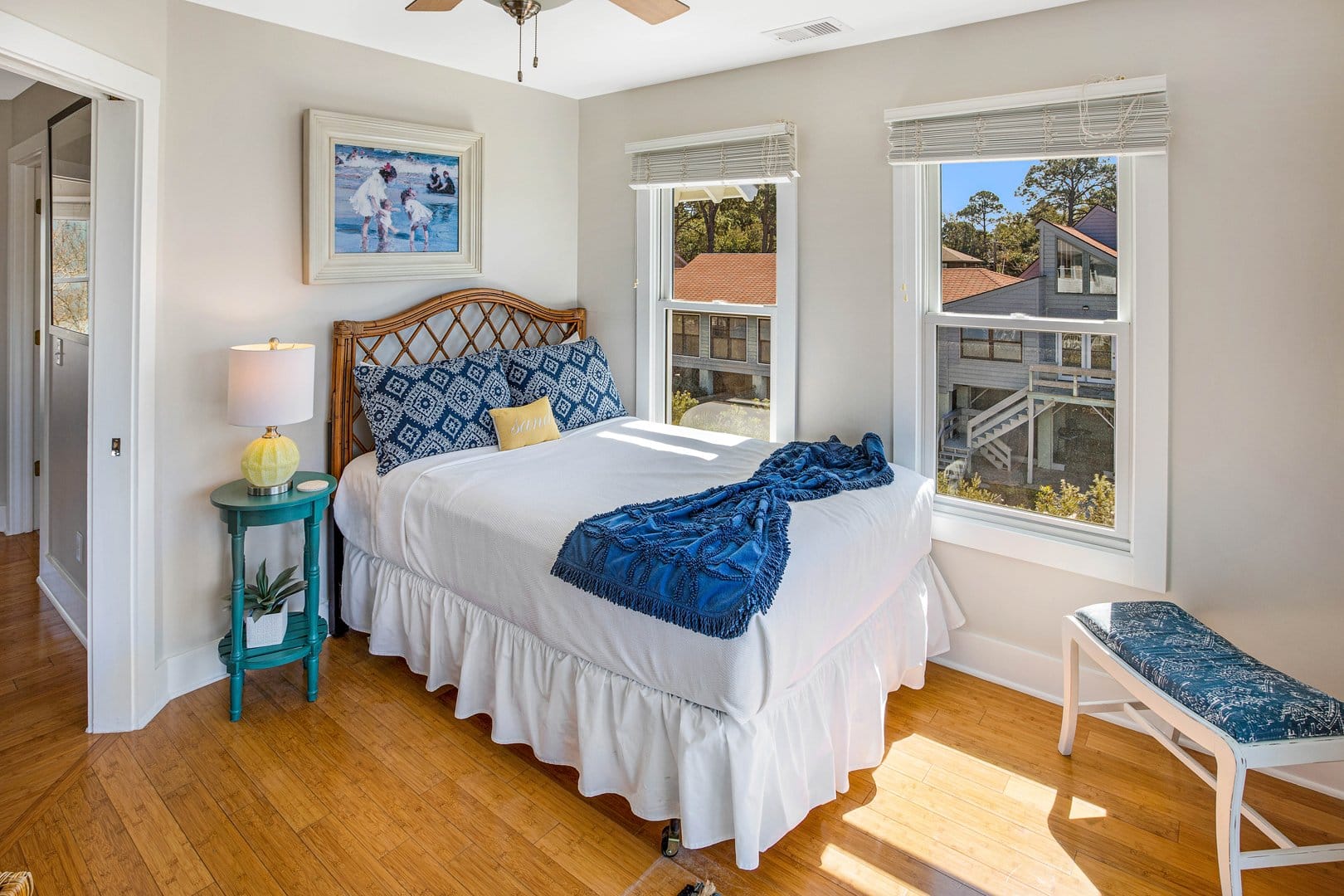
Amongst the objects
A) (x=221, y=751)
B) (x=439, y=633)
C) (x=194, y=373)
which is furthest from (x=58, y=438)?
(x=439, y=633)

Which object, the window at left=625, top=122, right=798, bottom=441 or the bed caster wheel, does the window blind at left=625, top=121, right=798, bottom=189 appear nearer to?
the window at left=625, top=122, right=798, bottom=441

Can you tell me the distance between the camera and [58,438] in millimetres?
3848

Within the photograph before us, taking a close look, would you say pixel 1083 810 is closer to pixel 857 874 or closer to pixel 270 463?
pixel 857 874

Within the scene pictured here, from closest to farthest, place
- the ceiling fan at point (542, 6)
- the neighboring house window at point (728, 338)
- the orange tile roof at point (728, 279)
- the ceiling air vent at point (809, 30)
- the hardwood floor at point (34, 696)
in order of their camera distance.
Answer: the ceiling fan at point (542, 6) < the hardwood floor at point (34, 696) < the ceiling air vent at point (809, 30) < the orange tile roof at point (728, 279) < the neighboring house window at point (728, 338)

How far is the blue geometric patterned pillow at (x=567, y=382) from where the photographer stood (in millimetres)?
3697

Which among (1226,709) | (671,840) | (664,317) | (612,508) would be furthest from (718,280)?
(1226,709)

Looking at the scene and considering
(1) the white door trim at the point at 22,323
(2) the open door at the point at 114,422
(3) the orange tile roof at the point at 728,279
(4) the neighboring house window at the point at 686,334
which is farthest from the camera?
(1) the white door trim at the point at 22,323

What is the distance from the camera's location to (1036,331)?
2986 millimetres

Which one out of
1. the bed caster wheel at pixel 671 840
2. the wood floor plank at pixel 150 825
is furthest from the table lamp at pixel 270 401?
the bed caster wheel at pixel 671 840

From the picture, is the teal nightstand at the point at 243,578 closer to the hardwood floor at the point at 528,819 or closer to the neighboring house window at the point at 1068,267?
the hardwood floor at the point at 528,819

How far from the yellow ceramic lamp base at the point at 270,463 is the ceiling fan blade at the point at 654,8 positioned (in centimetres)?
185

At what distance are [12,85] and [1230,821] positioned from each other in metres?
5.54

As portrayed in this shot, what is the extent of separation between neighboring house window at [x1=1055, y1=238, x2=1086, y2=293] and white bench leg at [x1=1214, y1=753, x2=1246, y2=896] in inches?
65.2

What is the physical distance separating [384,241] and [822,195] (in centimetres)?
190
